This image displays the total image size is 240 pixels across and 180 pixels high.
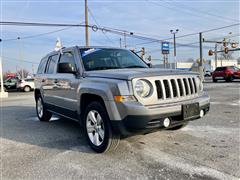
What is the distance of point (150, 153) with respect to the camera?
12.8 feet

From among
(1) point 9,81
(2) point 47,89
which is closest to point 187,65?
(1) point 9,81

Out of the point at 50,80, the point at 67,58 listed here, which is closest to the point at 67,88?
the point at 67,58

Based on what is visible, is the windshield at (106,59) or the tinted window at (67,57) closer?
the windshield at (106,59)

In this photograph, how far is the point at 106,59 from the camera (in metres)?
4.82

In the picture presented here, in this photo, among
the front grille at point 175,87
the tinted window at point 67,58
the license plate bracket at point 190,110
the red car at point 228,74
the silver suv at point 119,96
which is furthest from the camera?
the red car at point 228,74

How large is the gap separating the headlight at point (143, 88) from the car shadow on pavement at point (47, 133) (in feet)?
4.73

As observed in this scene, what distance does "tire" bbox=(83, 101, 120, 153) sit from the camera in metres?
3.71

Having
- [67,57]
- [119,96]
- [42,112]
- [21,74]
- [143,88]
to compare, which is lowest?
[42,112]

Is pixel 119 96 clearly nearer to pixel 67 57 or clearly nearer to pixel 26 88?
pixel 67 57

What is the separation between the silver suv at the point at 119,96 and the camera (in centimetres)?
338

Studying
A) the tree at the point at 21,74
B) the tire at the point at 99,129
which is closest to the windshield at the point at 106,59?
the tire at the point at 99,129

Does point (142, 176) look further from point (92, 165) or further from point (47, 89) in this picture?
point (47, 89)

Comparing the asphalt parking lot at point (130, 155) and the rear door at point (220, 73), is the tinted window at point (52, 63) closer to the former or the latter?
the asphalt parking lot at point (130, 155)

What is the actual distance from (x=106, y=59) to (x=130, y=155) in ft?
6.54
